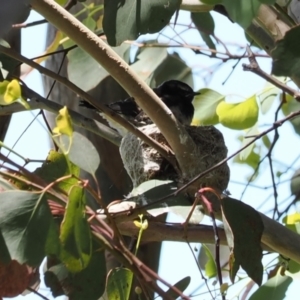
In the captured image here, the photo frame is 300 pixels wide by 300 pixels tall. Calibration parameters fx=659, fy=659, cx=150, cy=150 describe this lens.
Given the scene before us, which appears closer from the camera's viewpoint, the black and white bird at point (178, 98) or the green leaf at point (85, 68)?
→ the green leaf at point (85, 68)

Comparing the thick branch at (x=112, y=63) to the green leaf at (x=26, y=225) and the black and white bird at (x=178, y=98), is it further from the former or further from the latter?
the black and white bird at (x=178, y=98)

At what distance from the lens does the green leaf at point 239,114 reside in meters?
1.73

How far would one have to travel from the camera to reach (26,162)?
1.10 meters

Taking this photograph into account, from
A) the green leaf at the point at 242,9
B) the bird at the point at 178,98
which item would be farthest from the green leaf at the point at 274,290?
the bird at the point at 178,98

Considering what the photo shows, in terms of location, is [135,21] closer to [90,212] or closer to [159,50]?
[90,212]

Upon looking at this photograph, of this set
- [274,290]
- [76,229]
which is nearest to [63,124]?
[76,229]

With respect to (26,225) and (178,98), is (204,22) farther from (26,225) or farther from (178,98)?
(26,225)

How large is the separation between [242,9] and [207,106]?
3.04 ft

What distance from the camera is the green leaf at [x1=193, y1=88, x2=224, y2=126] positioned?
190 centimetres

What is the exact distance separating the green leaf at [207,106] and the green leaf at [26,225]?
1.05m

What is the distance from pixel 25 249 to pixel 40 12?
419 millimetres

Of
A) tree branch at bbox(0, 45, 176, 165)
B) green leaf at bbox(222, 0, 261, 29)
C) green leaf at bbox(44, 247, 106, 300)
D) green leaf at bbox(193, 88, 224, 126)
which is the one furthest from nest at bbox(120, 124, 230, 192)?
green leaf at bbox(222, 0, 261, 29)

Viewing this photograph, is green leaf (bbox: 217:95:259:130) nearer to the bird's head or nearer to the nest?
the nest

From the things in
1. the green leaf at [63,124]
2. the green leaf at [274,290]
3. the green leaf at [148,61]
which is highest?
the green leaf at [148,61]
